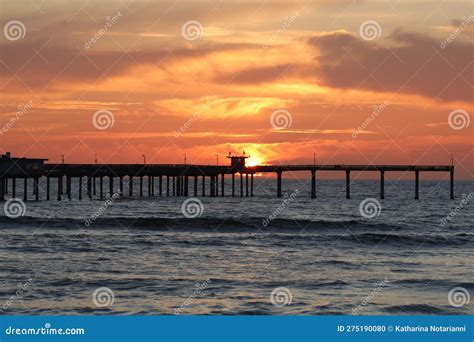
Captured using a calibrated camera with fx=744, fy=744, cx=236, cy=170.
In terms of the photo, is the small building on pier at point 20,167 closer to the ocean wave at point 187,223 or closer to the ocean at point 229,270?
the ocean wave at point 187,223

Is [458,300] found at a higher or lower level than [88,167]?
lower

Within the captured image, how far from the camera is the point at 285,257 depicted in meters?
34.0

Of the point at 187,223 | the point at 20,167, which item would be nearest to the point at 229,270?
the point at 187,223

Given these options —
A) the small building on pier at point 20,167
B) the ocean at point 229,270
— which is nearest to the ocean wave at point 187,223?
the ocean at point 229,270

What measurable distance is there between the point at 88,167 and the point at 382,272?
6103cm

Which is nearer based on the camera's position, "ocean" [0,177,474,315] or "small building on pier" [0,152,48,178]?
"ocean" [0,177,474,315]

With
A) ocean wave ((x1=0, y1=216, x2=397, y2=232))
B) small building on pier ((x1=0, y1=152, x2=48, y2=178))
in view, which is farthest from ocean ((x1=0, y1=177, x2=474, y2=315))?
small building on pier ((x1=0, y1=152, x2=48, y2=178))

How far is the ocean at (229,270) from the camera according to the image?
71.5 feet

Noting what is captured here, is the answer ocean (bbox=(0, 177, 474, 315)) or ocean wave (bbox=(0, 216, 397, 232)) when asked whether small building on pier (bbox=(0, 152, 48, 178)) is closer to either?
ocean wave (bbox=(0, 216, 397, 232))

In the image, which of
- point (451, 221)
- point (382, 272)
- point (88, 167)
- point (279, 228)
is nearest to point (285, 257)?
point (382, 272)

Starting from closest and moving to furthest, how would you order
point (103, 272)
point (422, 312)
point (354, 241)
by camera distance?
point (422, 312)
point (103, 272)
point (354, 241)

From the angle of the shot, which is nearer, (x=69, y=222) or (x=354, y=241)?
(x=354, y=241)

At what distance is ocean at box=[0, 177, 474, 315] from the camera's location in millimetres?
21797

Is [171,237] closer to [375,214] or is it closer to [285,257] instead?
[285,257]
